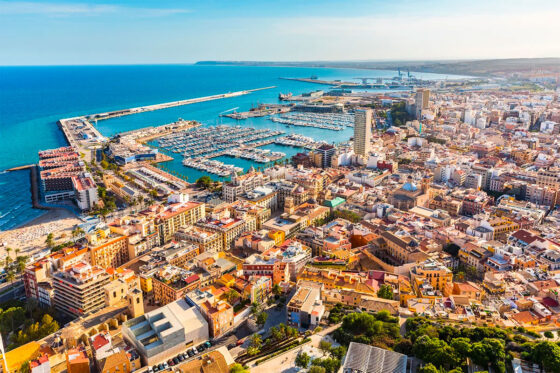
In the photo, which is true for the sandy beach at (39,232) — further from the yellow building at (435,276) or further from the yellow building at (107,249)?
the yellow building at (435,276)

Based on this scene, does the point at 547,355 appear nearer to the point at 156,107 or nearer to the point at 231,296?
the point at 231,296

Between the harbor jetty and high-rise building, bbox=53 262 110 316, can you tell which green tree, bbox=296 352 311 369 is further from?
the harbor jetty

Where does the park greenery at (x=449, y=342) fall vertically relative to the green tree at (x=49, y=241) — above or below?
above

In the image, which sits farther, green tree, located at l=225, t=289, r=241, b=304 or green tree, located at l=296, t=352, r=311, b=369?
green tree, located at l=225, t=289, r=241, b=304

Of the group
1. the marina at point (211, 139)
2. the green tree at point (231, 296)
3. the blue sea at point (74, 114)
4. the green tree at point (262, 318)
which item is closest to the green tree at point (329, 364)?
the green tree at point (262, 318)

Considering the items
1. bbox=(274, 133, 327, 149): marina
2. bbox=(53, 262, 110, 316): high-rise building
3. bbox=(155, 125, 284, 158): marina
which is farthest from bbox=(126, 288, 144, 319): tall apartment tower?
bbox=(274, 133, 327, 149): marina

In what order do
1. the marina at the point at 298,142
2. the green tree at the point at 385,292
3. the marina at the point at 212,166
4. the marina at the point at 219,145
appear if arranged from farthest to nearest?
1. the marina at the point at 298,142
2. the marina at the point at 219,145
3. the marina at the point at 212,166
4. the green tree at the point at 385,292

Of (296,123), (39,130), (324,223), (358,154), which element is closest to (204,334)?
(324,223)
